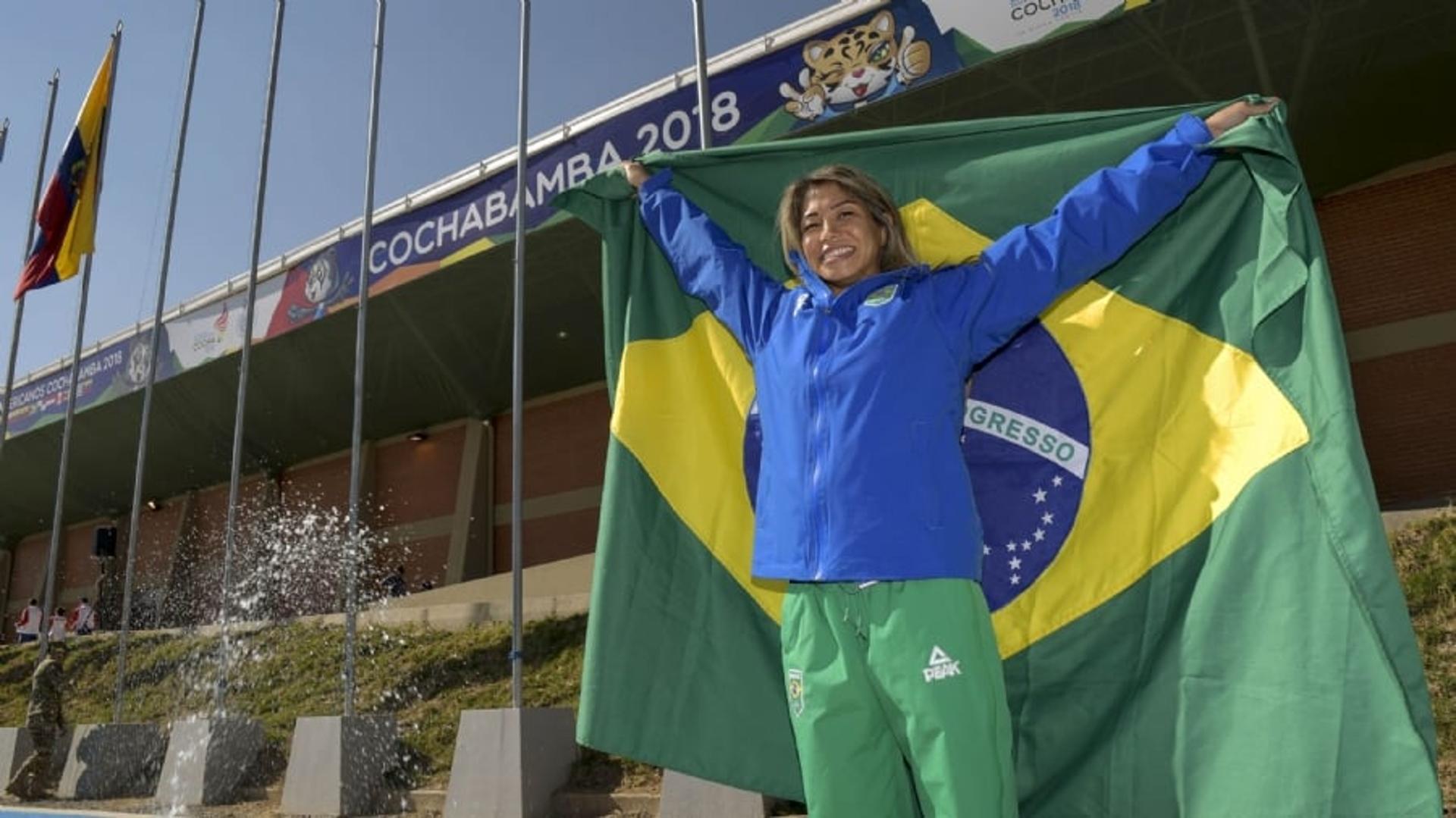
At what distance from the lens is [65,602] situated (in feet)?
111

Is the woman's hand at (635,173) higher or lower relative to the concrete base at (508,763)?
higher

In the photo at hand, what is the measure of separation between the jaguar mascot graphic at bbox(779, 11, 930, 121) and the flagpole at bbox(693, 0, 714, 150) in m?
4.24

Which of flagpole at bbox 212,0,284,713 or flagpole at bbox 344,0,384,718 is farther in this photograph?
flagpole at bbox 212,0,284,713

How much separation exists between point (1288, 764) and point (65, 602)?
3938 centimetres

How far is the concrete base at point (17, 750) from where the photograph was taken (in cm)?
1115

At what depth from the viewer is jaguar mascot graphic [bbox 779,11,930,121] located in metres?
11.1

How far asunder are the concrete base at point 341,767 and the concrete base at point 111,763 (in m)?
3.12

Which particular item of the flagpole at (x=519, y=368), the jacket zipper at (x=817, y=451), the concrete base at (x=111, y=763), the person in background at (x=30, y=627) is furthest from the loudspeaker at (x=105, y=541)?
the jacket zipper at (x=817, y=451)

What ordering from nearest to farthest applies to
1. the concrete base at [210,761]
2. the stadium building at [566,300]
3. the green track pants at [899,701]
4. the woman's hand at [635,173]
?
the green track pants at [899,701]
the woman's hand at [635,173]
the concrete base at [210,761]
the stadium building at [566,300]

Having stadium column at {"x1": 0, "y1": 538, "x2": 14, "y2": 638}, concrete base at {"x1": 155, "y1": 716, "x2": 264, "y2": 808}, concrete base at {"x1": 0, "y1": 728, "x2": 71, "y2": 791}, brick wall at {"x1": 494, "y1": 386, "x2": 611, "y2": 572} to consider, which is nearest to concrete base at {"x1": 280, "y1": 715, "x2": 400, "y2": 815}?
concrete base at {"x1": 155, "y1": 716, "x2": 264, "y2": 808}

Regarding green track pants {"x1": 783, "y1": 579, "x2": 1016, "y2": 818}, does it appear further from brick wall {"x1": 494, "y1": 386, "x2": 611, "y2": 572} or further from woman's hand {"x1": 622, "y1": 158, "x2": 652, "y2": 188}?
brick wall {"x1": 494, "y1": 386, "x2": 611, "y2": 572}

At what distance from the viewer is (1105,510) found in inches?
123

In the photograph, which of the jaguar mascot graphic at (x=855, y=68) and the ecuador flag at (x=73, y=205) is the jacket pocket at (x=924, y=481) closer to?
the jaguar mascot graphic at (x=855, y=68)

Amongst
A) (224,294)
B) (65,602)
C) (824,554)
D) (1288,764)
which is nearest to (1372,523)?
(1288,764)
